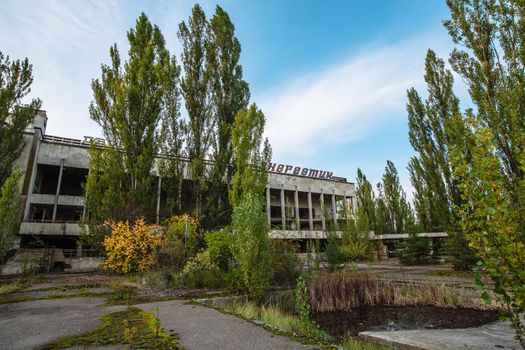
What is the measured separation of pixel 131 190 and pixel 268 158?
316 inches

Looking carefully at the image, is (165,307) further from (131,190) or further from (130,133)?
(130,133)

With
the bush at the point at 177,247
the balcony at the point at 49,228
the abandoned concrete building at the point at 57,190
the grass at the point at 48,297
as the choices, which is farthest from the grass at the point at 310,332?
the balcony at the point at 49,228

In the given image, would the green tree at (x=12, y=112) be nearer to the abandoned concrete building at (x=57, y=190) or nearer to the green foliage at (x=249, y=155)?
the abandoned concrete building at (x=57, y=190)

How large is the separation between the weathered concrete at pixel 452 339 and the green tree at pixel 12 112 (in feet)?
74.0

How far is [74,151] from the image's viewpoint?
24375 millimetres

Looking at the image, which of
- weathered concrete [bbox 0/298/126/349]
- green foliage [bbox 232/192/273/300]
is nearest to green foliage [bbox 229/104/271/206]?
green foliage [bbox 232/192/273/300]

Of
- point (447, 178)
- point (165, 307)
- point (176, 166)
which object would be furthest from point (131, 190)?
point (447, 178)

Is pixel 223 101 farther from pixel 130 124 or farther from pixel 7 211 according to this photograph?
pixel 7 211

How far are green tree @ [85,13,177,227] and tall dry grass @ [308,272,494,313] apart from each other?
11.3 m

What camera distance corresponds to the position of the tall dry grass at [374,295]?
255 inches

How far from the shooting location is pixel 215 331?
12.8 feet

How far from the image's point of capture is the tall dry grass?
6484mm

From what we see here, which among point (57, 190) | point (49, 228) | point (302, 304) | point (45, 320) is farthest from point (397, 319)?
point (57, 190)

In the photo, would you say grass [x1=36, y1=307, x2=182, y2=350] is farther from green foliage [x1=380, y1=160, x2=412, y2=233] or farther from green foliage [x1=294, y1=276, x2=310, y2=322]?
green foliage [x1=380, y1=160, x2=412, y2=233]
